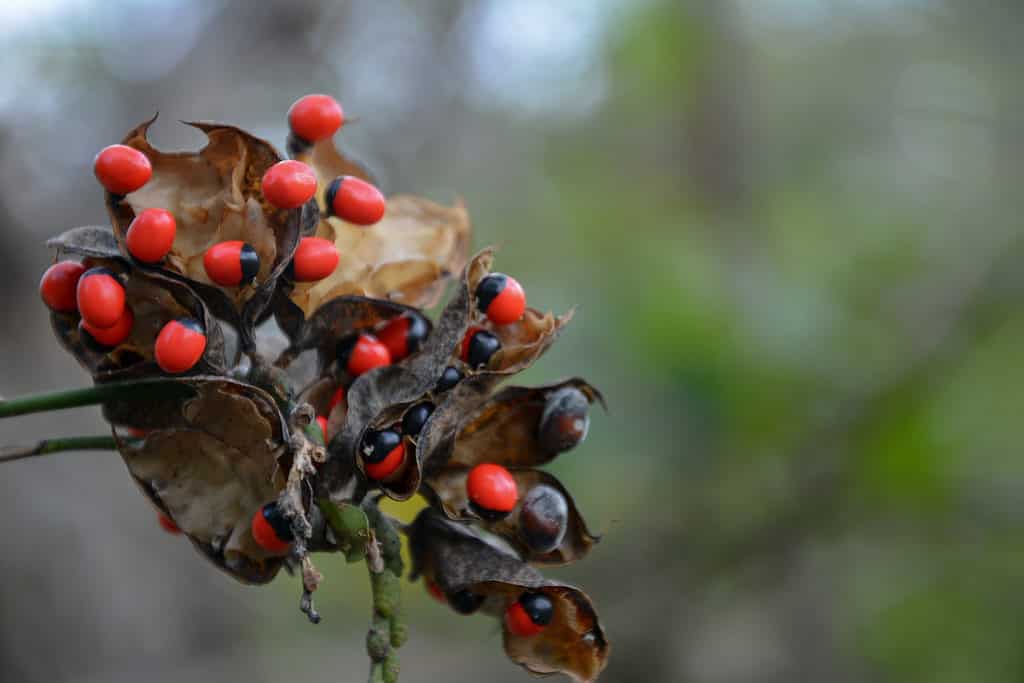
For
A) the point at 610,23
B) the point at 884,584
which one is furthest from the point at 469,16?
the point at 884,584

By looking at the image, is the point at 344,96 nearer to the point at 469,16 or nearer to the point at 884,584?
the point at 469,16

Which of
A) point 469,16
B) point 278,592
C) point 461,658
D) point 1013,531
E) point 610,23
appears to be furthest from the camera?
point 610,23

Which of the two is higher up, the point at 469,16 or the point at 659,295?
the point at 469,16

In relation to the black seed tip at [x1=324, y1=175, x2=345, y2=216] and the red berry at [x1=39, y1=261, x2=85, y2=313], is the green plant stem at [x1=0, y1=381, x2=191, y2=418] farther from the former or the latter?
the black seed tip at [x1=324, y1=175, x2=345, y2=216]

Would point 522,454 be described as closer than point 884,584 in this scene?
Yes

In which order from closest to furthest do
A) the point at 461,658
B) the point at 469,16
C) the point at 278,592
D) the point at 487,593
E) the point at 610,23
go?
1. the point at 487,593
2. the point at 461,658
3. the point at 278,592
4. the point at 469,16
5. the point at 610,23

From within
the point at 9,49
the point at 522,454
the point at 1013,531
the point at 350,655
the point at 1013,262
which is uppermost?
the point at 522,454

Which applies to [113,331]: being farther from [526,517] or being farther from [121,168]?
[526,517]

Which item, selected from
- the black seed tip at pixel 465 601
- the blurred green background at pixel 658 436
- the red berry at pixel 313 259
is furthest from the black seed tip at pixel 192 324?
the blurred green background at pixel 658 436

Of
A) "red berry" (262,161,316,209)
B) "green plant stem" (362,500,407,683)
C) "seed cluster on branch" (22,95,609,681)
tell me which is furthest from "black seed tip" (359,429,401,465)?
"red berry" (262,161,316,209)
